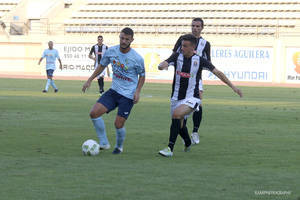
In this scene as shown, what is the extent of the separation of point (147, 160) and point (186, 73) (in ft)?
5.05

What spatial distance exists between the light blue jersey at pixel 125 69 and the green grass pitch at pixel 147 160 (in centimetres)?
98

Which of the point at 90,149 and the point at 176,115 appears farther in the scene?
the point at 176,115

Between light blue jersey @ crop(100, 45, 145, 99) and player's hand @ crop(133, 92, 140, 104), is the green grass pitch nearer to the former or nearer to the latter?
player's hand @ crop(133, 92, 140, 104)

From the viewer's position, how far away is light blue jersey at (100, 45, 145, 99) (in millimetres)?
9844

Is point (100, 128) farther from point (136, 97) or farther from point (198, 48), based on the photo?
point (198, 48)

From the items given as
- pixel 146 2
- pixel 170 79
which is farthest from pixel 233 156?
pixel 146 2

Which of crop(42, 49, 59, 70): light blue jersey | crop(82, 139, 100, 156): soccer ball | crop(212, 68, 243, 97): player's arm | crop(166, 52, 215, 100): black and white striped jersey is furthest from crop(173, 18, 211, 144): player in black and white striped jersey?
crop(42, 49, 59, 70): light blue jersey

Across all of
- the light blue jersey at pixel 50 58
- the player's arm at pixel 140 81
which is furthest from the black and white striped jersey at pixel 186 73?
the light blue jersey at pixel 50 58

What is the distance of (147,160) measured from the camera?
896cm

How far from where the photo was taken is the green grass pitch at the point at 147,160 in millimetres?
6770

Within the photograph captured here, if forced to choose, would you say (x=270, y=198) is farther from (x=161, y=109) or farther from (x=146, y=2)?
(x=146, y=2)

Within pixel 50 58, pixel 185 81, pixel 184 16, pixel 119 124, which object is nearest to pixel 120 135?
pixel 119 124

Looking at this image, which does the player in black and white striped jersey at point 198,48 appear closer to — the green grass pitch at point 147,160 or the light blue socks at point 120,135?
the green grass pitch at point 147,160

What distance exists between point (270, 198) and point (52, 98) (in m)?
16.0
